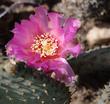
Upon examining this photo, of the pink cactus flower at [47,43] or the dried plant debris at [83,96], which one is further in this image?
the dried plant debris at [83,96]

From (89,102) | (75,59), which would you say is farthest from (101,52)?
(89,102)

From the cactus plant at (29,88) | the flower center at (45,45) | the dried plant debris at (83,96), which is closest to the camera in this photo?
the cactus plant at (29,88)

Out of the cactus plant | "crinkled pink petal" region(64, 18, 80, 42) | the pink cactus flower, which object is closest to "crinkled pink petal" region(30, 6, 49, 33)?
the pink cactus flower

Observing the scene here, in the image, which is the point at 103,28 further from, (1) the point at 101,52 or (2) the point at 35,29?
(2) the point at 35,29

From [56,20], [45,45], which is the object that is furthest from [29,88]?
[56,20]

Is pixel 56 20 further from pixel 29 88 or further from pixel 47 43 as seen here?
pixel 29 88

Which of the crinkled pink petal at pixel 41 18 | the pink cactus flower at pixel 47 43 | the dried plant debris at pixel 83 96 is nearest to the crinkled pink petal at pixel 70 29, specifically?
the pink cactus flower at pixel 47 43

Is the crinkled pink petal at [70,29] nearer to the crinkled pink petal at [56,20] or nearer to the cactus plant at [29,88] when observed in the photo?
the crinkled pink petal at [56,20]
